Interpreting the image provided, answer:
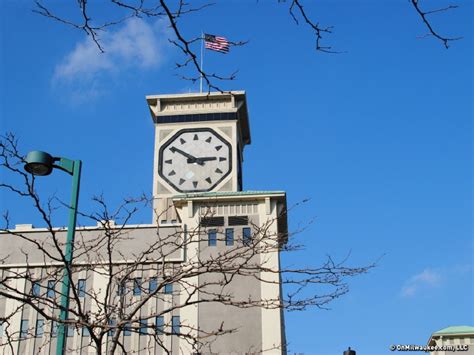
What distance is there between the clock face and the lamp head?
43.4 m

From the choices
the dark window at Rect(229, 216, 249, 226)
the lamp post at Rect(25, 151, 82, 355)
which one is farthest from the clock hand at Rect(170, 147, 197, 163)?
the lamp post at Rect(25, 151, 82, 355)

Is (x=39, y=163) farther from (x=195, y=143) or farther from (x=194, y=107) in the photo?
(x=194, y=107)

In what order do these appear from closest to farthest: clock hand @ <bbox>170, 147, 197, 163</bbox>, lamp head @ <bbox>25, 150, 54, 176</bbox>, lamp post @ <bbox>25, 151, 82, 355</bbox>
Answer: lamp post @ <bbox>25, 151, 82, 355</bbox> < lamp head @ <bbox>25, 150, 54, 176</bbox> < clock hand @ <bbox>170, 147, 197, 163</bbox>

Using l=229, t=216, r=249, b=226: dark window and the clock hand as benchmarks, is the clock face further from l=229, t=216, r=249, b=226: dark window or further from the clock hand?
l=229, t=216, r=249, b=226: dark window

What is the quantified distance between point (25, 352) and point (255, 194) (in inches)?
670

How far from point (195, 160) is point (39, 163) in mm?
45202

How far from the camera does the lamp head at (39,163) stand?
1124 cm

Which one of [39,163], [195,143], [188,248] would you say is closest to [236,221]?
[188,248]

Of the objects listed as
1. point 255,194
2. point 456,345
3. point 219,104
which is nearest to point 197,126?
point 219,104

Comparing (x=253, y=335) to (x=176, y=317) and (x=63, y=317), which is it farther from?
(x=63, y=317)

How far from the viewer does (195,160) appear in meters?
56.5

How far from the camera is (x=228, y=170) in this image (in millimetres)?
56062

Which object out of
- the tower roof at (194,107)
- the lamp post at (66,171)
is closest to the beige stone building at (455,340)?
the tower roof at (194,107)

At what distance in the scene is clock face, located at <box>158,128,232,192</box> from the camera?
55.7 meters
